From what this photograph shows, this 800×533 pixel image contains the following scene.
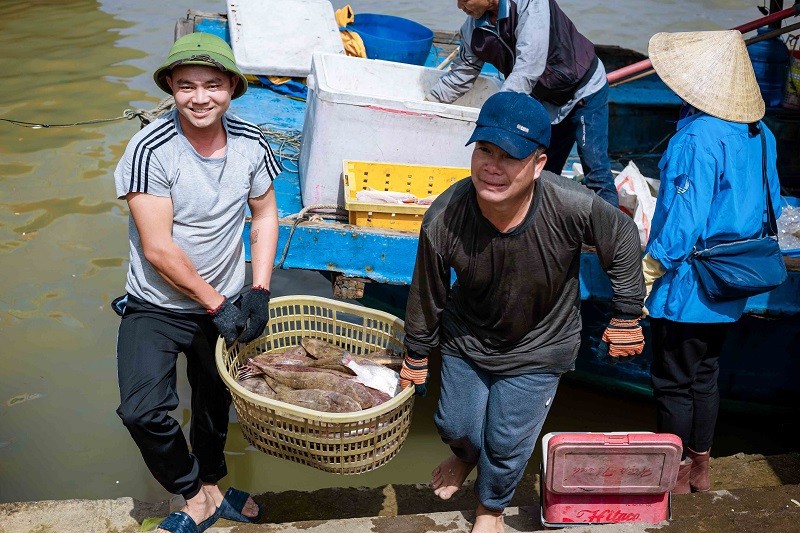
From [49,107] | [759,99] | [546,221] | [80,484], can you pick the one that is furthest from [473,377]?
[49,107]

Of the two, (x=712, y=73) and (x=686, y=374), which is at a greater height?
(x=712, y=73)

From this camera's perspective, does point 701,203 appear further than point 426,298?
Yes

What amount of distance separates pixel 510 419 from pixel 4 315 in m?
4.55

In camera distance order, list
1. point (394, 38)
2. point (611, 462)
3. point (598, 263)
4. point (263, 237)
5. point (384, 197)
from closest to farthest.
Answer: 1. point (611, 462)
2. point (263, 237)
3. point (598, 263)
4. point (384, 197)
5. point (394, 38)

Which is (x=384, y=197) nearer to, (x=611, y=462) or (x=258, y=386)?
(x=258, y=386)

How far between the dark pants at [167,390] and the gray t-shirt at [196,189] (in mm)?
102

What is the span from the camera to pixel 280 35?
6777 mm

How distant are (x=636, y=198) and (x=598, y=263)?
2.60ft

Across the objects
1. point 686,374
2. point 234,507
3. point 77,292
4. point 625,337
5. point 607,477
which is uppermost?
point 625,337

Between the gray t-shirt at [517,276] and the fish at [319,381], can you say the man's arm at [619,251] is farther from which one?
the fish at [319,381]

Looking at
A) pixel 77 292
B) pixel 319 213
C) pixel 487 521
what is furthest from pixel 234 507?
pixel 77 292

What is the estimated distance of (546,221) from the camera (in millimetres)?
2998

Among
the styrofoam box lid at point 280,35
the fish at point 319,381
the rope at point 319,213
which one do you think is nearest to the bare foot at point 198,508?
the fish at point 319,381

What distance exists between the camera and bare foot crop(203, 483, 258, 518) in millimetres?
3549
